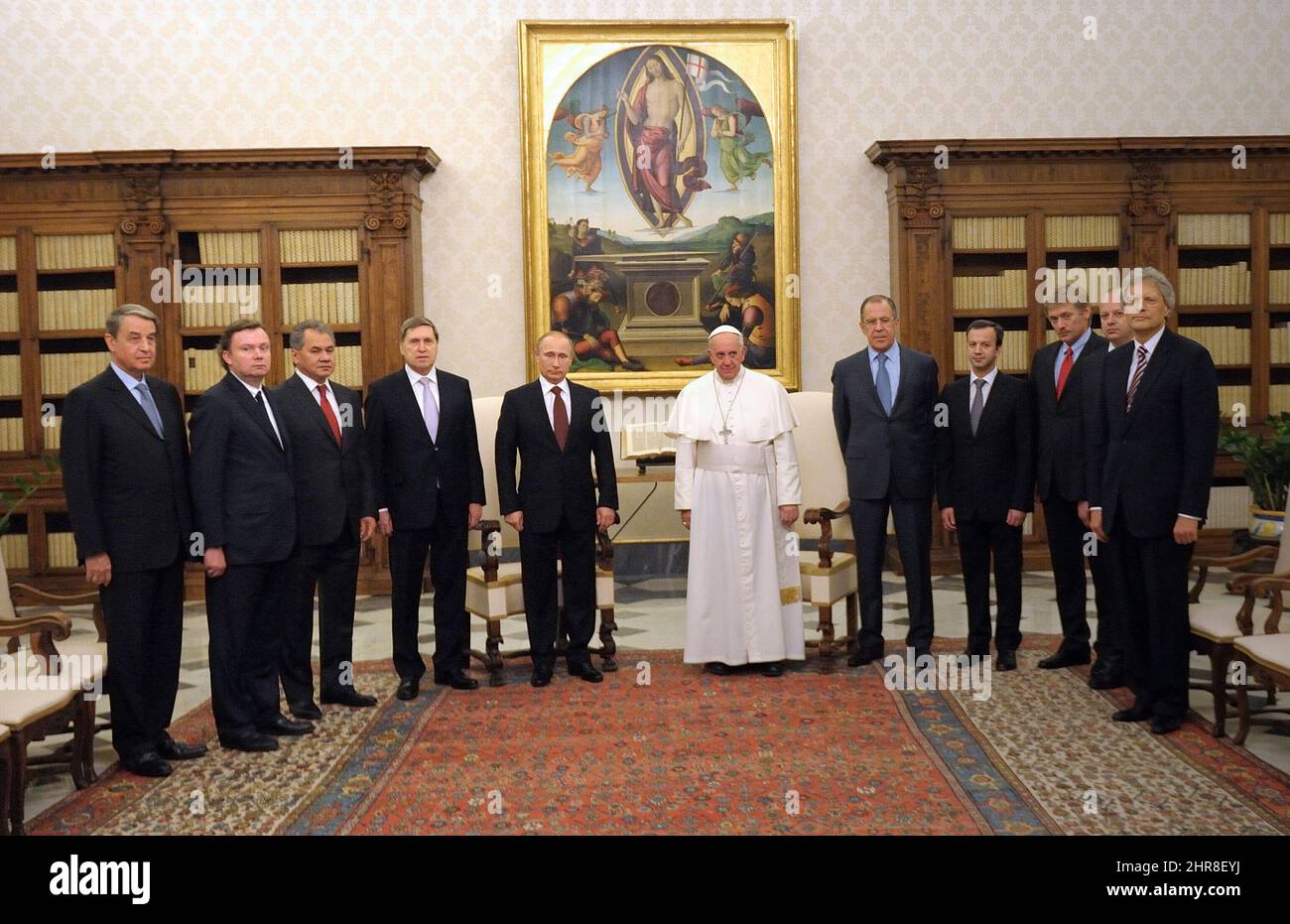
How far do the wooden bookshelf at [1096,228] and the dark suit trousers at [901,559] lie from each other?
305cm

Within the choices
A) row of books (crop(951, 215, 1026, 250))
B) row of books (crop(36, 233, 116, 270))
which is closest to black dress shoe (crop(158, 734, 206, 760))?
row of books (crop(36, 233, 116, 270))

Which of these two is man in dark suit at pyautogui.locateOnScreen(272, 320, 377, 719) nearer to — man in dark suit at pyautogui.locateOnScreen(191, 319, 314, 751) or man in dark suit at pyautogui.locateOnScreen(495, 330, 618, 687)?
man in dark suit at pyautogui.locateOnScreen(191, 319, 314, 751)

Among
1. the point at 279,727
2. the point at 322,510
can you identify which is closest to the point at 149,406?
the point at 322,510

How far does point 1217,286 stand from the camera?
9000 mm

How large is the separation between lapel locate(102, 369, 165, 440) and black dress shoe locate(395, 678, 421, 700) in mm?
1748

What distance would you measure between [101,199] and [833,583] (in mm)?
6129

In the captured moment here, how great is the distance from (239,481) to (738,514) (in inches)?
96.4

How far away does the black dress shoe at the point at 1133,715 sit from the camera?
4.88 metres

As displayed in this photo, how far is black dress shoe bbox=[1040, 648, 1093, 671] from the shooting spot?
589 cm

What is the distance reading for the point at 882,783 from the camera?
4160 millimetres

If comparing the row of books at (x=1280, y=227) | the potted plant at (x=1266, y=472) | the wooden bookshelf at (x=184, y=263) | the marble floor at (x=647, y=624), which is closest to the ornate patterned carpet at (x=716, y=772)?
the marble floor at (x=647, y=624)

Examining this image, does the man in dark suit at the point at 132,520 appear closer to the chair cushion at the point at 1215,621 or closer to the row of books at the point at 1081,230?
the chair cushion at the point at 1215,621

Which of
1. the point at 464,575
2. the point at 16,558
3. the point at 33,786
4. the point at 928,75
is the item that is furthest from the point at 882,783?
the point at 16,558

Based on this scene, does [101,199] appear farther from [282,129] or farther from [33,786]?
[33,786]
